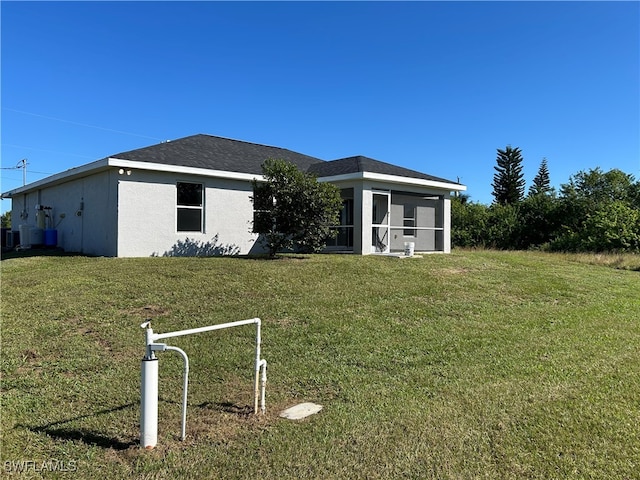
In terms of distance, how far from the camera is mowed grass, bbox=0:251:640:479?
304cm

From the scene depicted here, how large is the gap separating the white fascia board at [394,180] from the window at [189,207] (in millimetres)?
4490

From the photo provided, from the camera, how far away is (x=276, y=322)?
6848 millimetres

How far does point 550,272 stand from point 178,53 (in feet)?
48.6

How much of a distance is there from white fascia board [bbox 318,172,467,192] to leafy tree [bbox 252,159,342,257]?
229 centimetres

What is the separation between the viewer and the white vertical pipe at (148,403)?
3.07 m

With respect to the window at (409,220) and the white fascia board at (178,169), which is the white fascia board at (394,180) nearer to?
the window at (409,220)

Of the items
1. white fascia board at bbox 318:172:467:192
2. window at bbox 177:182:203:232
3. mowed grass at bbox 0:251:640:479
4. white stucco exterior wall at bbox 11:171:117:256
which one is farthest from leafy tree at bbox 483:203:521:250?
white stucco exterior wall at bbox 11:171:117:256

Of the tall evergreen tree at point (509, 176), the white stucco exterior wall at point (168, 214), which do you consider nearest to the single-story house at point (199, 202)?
the white stucco exterior wall at point (168, 214)

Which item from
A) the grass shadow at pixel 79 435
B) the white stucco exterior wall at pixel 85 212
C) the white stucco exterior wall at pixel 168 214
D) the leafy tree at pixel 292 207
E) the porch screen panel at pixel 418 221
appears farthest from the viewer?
the porch screen panel at pixel 418 221

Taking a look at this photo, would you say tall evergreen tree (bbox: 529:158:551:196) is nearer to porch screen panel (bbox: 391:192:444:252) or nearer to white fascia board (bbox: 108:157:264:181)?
porch screen panel (bbox: 391:192:444:252)

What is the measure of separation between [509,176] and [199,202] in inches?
1679

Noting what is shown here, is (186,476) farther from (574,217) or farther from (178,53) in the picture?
(574,217)

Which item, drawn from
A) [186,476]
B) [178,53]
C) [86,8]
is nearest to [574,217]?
[178,53]

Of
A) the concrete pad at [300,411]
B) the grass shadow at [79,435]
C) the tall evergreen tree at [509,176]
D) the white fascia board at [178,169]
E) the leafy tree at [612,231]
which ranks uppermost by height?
the tall evergreen tree at [509,176]
